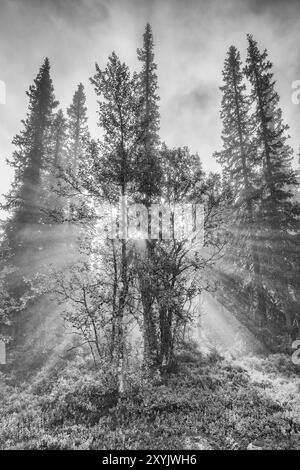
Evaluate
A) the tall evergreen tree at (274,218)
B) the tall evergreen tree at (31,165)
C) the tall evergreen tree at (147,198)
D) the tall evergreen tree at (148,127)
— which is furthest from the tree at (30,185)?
the tall evergreen tree at (274,218)

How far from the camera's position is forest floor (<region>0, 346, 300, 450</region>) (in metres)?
7.76

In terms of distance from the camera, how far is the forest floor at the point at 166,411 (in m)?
7.76

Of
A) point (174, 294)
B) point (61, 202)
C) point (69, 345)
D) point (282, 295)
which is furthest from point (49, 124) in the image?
point (282, 295)

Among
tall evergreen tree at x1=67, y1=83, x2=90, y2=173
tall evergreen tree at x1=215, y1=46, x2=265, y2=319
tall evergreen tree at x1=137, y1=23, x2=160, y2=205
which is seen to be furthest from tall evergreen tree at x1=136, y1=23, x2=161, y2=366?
tall evergreen tree at x1=67, y1=83, x2=90, y2=173

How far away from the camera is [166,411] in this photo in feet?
30.6

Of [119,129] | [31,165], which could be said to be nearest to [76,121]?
[31,165]

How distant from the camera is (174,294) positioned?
11.2m

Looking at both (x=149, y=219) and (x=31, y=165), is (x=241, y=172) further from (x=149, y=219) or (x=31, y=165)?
(x=31, y=165)

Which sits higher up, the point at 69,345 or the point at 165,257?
the point at 165,257

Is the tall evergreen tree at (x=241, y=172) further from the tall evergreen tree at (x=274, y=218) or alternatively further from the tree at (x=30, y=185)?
the tree at (x=30, y=185)

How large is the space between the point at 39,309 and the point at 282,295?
16475 millimetres

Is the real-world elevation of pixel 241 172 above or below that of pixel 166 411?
above

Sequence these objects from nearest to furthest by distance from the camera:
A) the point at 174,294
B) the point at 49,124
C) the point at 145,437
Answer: the point at 145,437, the point at 174,294, the point at 49,124

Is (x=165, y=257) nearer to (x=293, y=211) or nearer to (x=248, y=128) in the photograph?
(x=293, y=211)
